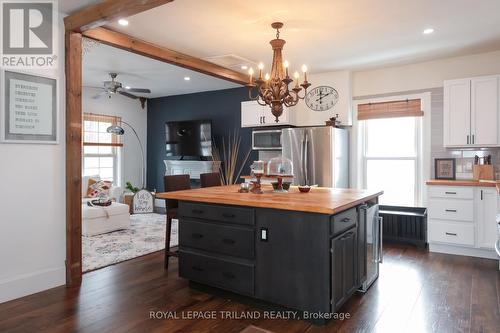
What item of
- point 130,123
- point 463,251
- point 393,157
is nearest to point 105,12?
point 393,157

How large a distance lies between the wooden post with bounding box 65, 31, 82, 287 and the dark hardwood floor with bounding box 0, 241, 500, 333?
24 centimetres

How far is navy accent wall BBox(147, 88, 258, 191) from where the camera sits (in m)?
6.75

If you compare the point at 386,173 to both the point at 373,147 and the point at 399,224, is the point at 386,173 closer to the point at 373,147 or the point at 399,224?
the point at 373,147

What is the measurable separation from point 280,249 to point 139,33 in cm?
278

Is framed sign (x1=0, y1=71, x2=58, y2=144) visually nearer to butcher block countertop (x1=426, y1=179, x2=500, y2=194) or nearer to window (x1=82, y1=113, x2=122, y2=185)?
window (x1=82, y1=113, x2=122, y2=185)

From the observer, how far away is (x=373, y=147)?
545 centimetres

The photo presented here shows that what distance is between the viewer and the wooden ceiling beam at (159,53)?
3568mm

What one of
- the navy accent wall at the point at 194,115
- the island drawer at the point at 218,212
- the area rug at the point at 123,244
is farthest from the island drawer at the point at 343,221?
the navy accent wall at the point at 194,115

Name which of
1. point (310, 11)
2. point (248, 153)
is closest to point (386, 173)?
point (248, 153)

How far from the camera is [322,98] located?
18.5ft

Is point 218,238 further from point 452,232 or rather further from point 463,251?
point 463,251

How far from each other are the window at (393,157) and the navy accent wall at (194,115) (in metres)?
2.07

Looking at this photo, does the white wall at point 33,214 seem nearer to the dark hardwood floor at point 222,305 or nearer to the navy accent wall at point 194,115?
the dark hardwood floor at point 222,305

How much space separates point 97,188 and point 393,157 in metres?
5.06
